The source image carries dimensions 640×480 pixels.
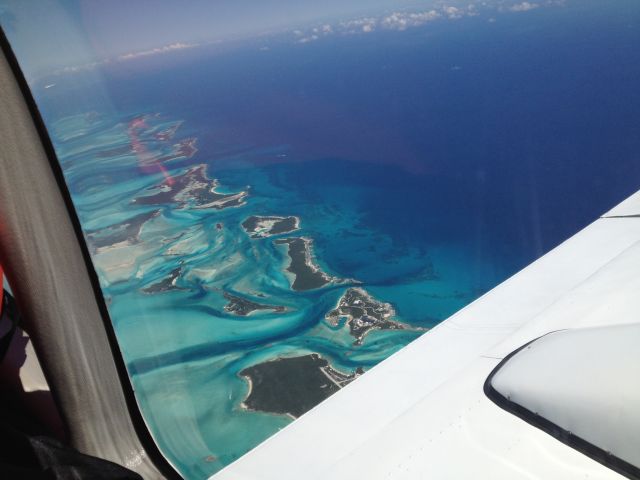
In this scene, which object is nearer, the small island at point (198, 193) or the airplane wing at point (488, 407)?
the airplane wing at point (488, 407)

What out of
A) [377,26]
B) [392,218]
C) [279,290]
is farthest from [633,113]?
[279,290]

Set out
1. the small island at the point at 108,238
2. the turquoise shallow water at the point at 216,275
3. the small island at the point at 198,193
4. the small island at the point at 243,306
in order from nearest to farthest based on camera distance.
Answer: the small island at the point at 108,238 < the turquoise shallow water at the point at 216,275 < the small island at the point at 243,306 < the small island at the point at 198,193

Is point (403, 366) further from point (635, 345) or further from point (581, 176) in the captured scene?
point (581, 176)

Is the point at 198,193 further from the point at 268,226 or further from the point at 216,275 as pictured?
the point at 216,275

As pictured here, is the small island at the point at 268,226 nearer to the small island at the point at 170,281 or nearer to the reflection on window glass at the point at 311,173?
the reflection on window glass at the point at 311,173

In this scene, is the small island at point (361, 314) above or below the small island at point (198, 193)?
below

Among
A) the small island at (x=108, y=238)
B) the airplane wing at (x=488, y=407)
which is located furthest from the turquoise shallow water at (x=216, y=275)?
the airplane wing at (x=488, y=407)
